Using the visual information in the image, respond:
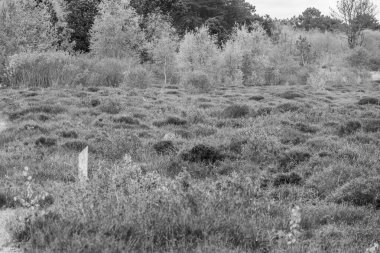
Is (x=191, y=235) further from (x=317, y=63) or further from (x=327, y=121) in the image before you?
(x=317, y=63)

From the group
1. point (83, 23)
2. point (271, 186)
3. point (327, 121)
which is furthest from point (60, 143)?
point (83, 23)

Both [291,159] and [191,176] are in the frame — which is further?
[291,159]

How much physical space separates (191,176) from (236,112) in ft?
24.1

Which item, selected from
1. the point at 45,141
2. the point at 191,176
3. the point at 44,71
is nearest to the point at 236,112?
the point at 45,141

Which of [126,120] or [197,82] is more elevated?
[126,120]

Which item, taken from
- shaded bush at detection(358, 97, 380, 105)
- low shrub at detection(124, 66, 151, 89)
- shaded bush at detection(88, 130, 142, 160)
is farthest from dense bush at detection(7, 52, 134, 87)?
shaded bush at detection(88, 130, 142, 160)

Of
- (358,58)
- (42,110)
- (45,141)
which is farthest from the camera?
(358,58)

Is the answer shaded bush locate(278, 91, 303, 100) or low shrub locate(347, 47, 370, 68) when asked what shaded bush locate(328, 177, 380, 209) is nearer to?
shaded bush locate(278, 91, 303, 100)

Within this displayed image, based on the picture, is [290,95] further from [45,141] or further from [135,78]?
[45,141]

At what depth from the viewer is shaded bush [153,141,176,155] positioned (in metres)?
10.1

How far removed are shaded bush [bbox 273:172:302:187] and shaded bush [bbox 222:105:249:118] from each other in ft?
23.3

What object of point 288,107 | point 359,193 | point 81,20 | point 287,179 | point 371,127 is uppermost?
point 81,20

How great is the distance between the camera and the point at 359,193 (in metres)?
7.17

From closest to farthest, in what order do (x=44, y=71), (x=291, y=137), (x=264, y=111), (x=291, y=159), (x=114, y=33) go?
(x=291, y=159), (x=291, y=137), (x=264, y=111), (x=44, y=71), (x=114, y=33)
